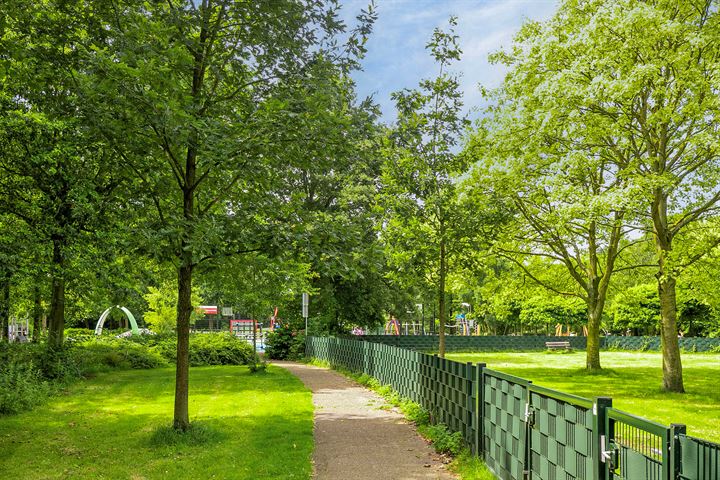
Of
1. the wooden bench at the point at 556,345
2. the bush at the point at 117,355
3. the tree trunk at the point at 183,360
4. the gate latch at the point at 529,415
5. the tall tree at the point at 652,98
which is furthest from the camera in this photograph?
the wooden bench at the point at 556,345

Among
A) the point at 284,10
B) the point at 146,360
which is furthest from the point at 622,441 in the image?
the point at 146,360

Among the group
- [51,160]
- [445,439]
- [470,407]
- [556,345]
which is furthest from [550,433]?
[556,345]

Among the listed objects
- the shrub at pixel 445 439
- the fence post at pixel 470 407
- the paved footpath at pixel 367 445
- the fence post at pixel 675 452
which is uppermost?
the fence post at pixel 675 452

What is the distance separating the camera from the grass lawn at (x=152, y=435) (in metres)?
7.70

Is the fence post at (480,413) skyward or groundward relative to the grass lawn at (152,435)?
skyward

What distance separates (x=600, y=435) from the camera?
4234mm

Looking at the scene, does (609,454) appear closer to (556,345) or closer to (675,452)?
(675,452)

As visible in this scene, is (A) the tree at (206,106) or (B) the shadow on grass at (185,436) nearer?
(A) the tree at (206,106)

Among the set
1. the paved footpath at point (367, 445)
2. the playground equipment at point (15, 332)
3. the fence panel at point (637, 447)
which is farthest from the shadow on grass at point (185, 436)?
the playground equipment at point (15, 332)

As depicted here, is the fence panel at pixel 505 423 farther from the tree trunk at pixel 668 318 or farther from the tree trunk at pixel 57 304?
the tree trunk at pixel 57 304

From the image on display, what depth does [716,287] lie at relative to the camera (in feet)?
65.6

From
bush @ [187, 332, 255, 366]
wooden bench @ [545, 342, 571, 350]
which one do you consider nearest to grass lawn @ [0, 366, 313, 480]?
bush @ [187, 332, 255, 366]

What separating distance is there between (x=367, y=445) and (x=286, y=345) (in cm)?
2156

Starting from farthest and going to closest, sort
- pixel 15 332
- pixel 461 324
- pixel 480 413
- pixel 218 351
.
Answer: pixel 461 324 < pixel 15 332 < pixel 218 351 < pixel 480 413
